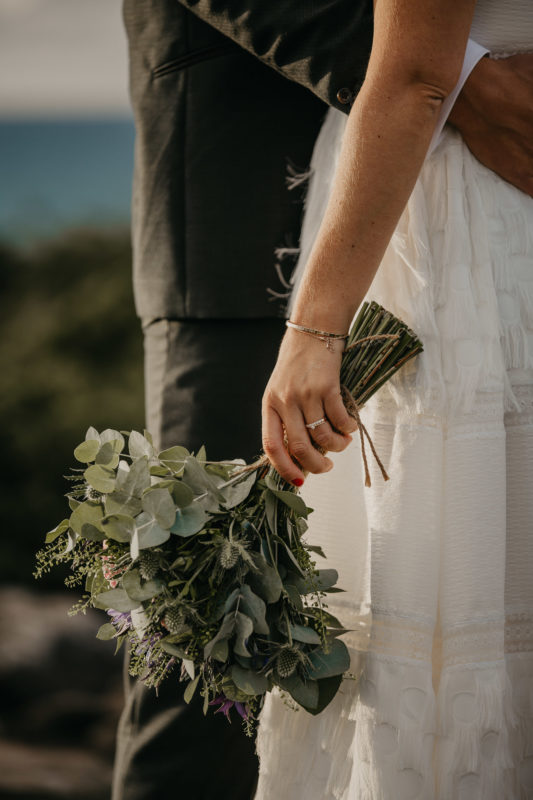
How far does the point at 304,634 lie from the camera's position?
41.4 inches

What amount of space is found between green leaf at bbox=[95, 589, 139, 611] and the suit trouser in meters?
0.46

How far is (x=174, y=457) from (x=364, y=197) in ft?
1.48

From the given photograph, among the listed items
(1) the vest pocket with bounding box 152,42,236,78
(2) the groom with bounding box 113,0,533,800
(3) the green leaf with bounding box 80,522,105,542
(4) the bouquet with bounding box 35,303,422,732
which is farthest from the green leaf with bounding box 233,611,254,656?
(1) the vest pocket with bounding box 152,42,236,78

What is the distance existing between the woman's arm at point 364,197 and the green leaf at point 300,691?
0.90 feet

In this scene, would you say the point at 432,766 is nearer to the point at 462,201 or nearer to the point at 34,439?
the point at 462,201

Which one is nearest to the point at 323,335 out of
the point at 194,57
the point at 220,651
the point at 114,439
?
the point at 114,439

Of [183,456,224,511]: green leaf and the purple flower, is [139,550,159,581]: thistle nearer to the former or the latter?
[183,456,224,511]: green leaf

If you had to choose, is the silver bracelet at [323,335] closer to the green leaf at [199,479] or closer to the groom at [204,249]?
the green leaf at [199,479]

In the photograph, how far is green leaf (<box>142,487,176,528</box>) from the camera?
38.9 inches

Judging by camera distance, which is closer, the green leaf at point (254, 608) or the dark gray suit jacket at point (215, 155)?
the green leaf at point (254, 608)

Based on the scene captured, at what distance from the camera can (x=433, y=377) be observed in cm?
107

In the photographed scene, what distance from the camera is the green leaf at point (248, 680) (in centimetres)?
102

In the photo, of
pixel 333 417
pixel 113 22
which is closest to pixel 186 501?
pixel 333 417

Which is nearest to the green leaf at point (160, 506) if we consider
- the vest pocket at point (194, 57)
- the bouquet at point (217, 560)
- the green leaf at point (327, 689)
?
the bouquet at point (217, 560)
